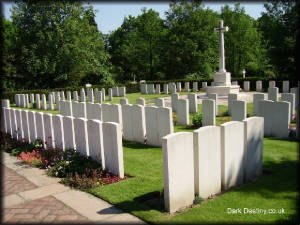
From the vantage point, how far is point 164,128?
784cm

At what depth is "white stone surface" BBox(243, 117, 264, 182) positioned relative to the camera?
5.32 m

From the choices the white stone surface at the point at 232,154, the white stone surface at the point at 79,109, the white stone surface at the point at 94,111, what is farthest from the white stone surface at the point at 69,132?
the white stone surface at the point at 79,109

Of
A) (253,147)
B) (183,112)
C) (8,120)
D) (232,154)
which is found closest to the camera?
(232,154)

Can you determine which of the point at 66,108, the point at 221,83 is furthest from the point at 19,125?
the point at 221,83

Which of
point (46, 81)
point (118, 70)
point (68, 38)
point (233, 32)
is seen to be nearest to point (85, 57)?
point (68, 38)

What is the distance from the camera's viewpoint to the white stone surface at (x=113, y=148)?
5531 mm

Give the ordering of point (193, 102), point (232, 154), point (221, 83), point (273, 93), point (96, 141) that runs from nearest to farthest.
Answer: point (232, 154) < point (96, 141) < point (273, 93) < point (193, 102) < point (221, 83)

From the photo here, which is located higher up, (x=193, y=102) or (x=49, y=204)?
(x=193, y=102)

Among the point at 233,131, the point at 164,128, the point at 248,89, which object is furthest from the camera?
the point at 248,89

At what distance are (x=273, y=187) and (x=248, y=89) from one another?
2301 centimetres

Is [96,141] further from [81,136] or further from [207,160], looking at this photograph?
[207,160]

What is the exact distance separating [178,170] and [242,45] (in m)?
40.5

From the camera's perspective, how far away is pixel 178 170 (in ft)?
13.9

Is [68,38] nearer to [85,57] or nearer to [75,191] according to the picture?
[85,57]
